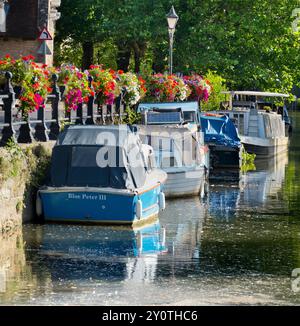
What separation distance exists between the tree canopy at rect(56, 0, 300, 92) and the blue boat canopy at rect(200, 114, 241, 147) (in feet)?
42.4

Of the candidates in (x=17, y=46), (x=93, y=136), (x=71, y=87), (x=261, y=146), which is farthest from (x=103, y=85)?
(x=17, y=46)

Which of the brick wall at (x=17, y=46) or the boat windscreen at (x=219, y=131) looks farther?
the brick wall at (x=17, y=46)

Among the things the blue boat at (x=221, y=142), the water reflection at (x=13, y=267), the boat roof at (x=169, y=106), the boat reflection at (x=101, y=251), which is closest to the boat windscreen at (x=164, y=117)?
the boat roof at (x=169, y=106)

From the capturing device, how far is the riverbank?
22906mm

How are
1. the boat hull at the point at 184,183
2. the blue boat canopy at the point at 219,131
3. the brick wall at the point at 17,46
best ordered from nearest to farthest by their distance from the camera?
1. the boat hull at the point at 184,183
2. the blue boat canopy at the point at 219,131
3. the brick wall at the point at 17,46

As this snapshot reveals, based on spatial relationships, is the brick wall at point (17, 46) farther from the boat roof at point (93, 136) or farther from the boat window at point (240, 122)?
the boat roof at point (93, 136)

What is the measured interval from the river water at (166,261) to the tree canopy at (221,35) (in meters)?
30.5

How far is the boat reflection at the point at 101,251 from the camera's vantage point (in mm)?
19391

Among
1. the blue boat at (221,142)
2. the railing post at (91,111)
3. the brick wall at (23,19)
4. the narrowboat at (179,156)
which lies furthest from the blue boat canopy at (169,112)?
the brick wall at (23,19)

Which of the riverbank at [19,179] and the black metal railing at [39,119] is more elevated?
the black metal railing at [39,119]

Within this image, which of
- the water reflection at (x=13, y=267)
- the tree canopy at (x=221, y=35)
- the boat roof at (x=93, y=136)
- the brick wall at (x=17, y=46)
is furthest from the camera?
the brick wall at (x=17, y=46)

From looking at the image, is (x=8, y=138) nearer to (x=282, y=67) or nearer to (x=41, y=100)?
(x=41, y=100)

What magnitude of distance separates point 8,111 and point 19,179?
1.34m

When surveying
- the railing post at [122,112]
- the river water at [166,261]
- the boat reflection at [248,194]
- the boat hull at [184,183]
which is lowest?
the boat reflection at [248,194]
